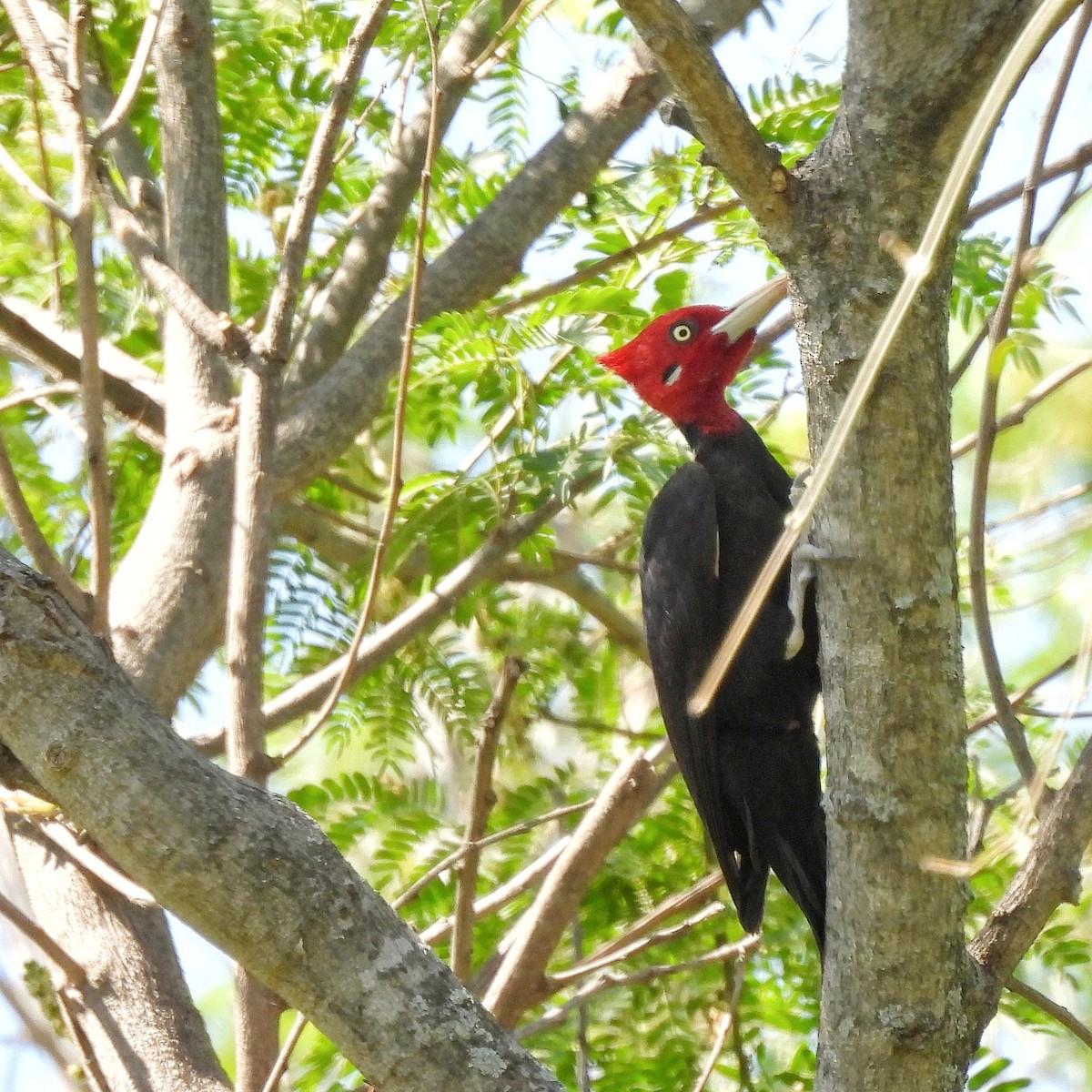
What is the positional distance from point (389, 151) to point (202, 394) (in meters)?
1.06

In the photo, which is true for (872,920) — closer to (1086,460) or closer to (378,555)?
(378,555)

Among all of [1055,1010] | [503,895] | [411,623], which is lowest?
[1055,1010]

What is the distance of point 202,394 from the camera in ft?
12.2

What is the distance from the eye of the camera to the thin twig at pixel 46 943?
239 centimetres

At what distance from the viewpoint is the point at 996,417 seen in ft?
7.09

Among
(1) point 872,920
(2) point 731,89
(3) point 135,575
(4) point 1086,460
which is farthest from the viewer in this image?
(4) point 1086,460

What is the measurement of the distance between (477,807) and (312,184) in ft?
4.14

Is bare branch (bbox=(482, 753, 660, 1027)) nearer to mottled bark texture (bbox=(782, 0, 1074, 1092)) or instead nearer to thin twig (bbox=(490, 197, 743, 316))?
mottled bark texture (bbox=(782, 0, 1074, 1092))

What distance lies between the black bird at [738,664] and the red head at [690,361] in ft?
0.25

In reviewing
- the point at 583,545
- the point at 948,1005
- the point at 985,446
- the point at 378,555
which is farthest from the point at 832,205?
the point at 583,545

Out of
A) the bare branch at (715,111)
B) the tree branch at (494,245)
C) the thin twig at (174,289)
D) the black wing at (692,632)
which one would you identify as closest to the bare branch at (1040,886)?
the bare branch at (715,111)

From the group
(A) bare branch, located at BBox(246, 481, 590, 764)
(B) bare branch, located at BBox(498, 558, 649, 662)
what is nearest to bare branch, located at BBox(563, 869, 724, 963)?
(A) bare branch, located at BBox(246, 481, 590, 764)

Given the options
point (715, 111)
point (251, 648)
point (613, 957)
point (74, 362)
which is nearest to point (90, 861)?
point (251, 648)

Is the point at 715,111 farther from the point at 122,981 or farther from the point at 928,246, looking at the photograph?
the point at 122,981
